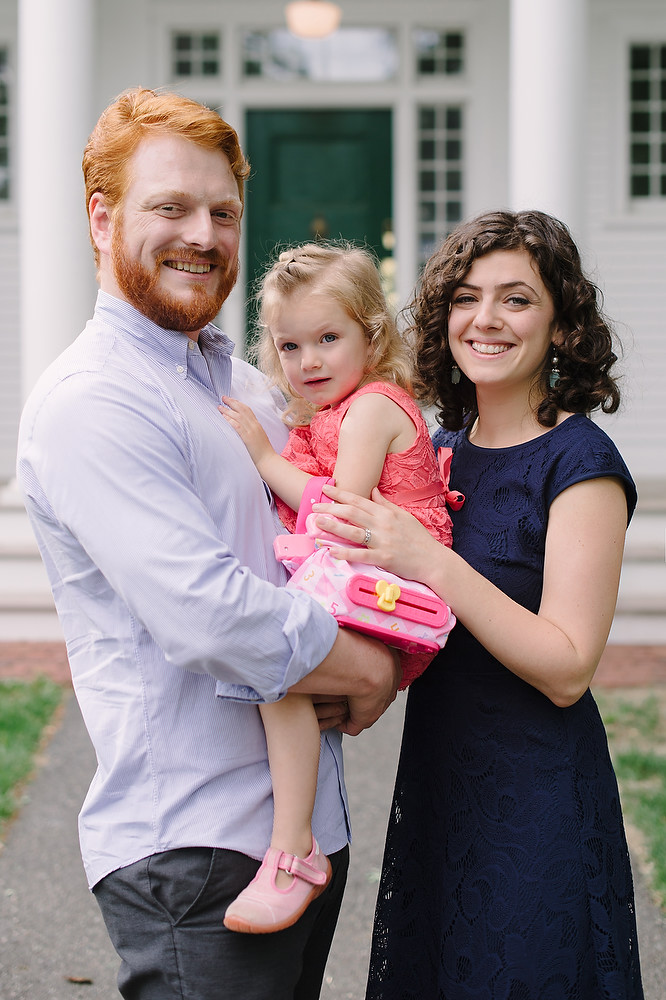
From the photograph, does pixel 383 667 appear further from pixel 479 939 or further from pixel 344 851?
pixel 479 939

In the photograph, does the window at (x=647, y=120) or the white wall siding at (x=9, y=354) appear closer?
the window at (x=647, y=120)

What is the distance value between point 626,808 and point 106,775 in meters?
3.32

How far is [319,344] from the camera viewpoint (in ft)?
7.83

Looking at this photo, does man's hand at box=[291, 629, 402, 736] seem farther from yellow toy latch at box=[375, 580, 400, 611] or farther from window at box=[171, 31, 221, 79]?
window at box=[171, 31, 221, 79]

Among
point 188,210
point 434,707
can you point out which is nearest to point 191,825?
point 434,707

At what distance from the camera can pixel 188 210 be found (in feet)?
6.16

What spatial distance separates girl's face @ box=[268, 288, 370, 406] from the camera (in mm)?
2359

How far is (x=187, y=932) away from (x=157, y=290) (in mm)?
1140

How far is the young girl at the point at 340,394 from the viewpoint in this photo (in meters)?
2.21

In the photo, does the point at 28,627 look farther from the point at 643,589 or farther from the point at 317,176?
the point at 317,176

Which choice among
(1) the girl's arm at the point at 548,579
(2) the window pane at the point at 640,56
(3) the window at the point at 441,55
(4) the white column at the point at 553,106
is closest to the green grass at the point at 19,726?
(1) the girl's arm at the point at 548,579

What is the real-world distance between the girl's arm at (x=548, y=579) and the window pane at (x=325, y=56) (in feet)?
25.2

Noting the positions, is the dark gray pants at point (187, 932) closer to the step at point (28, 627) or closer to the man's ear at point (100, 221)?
the man's ear at point (100, 221)

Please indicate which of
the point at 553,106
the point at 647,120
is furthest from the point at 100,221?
the point at 647,120
